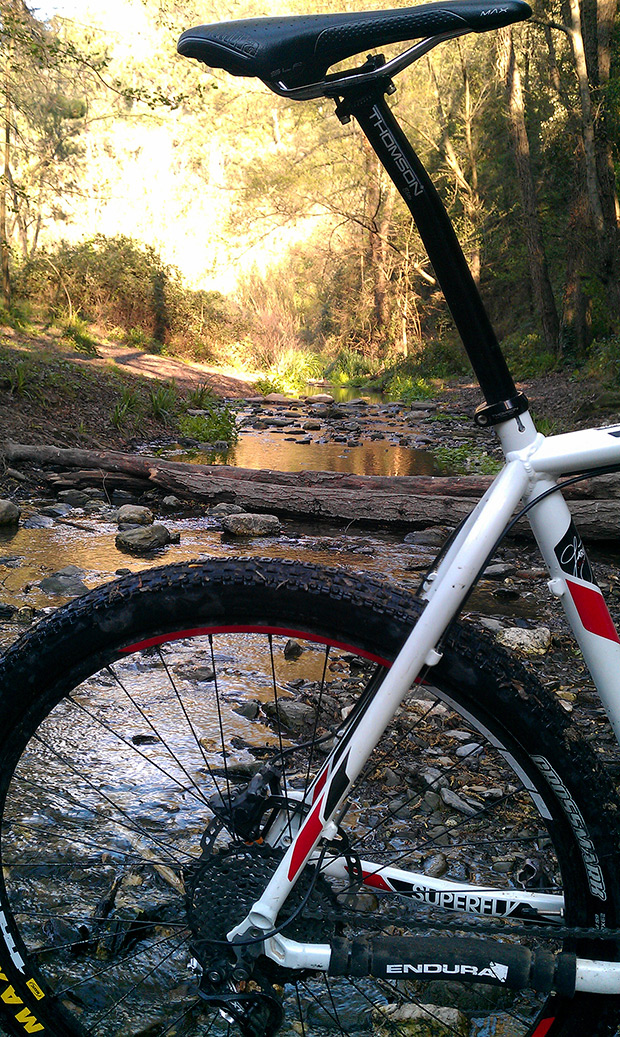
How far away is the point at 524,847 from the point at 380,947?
86 centimetres

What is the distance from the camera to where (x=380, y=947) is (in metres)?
1.34

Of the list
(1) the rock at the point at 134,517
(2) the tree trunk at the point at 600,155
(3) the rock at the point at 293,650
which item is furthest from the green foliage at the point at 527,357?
(3) the rock at the point at 293,650

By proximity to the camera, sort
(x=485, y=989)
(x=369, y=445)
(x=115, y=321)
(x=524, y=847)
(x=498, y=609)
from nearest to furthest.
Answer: (x=485, y=989)
(x=524, y=847)
(x=498, y=609)
(x=369, y=445)
(x=115, y=321)

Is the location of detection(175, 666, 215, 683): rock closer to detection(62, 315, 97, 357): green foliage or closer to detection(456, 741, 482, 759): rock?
detection(456, 741, 482, 759): rock

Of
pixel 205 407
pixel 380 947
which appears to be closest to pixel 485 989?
pixel 380 947

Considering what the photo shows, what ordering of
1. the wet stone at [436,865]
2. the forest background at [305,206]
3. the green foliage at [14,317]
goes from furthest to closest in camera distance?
the forest background at [305,206], the green foliage at [14,317], the wet stone at [436,865]

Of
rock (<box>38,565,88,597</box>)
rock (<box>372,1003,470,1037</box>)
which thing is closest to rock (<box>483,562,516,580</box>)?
rock (<box>38,565,88,597</box>)

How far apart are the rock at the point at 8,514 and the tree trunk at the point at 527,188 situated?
15.4 metres

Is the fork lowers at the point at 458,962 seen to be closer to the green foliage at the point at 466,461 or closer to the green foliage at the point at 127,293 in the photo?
the green foliage at the point at 466,461

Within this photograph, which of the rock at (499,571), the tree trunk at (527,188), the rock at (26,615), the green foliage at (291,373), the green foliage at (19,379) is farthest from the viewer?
the green foliage at (291,373)

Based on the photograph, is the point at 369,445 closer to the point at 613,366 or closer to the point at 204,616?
the point at 613,366

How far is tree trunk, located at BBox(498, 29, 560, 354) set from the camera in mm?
17750

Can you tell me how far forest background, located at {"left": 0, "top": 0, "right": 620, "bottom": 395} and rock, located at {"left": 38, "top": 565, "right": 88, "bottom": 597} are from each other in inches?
268

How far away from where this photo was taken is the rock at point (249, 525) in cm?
545
